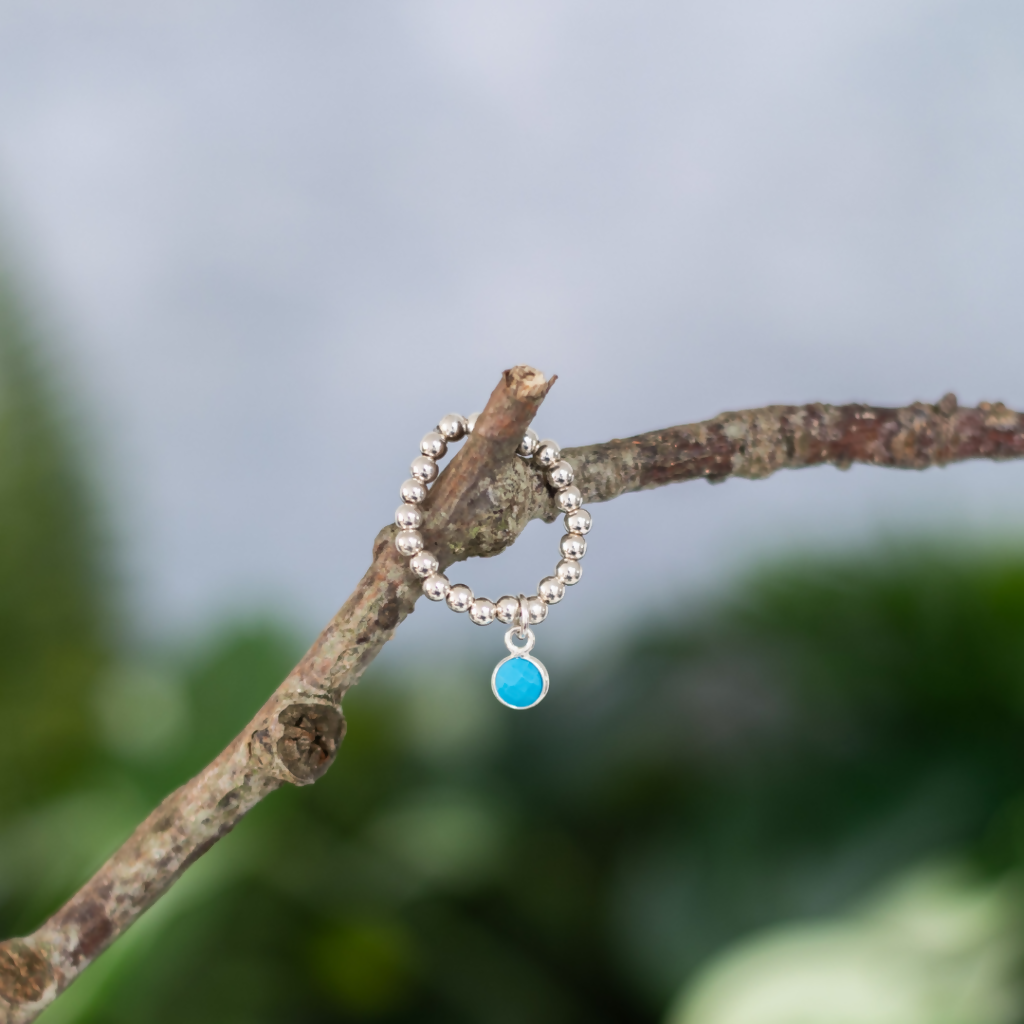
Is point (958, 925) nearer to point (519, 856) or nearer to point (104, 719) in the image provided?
point (519, 856)

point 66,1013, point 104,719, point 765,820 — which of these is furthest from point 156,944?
point 765,820

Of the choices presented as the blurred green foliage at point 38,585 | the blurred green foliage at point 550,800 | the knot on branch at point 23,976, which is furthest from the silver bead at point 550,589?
the blurred green foliage at point 38,585

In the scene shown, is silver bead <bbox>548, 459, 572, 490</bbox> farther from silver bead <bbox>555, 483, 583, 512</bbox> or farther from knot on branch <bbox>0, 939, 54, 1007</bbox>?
knot on branch <bbox>0, 939, 54, 1007</bbox>

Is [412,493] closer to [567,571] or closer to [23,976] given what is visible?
[567,571]

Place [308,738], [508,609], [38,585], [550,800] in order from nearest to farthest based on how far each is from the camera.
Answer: [308,738], [508,609], [550,800], [38,585]

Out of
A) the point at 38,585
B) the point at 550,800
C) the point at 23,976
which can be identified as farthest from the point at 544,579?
the point at 38,585

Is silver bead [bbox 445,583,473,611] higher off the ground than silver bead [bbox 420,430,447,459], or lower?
lower

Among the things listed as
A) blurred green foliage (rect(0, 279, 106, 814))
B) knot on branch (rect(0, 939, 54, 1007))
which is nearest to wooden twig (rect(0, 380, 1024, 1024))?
knot on branch (rect(0, 939, 54, 1007))
